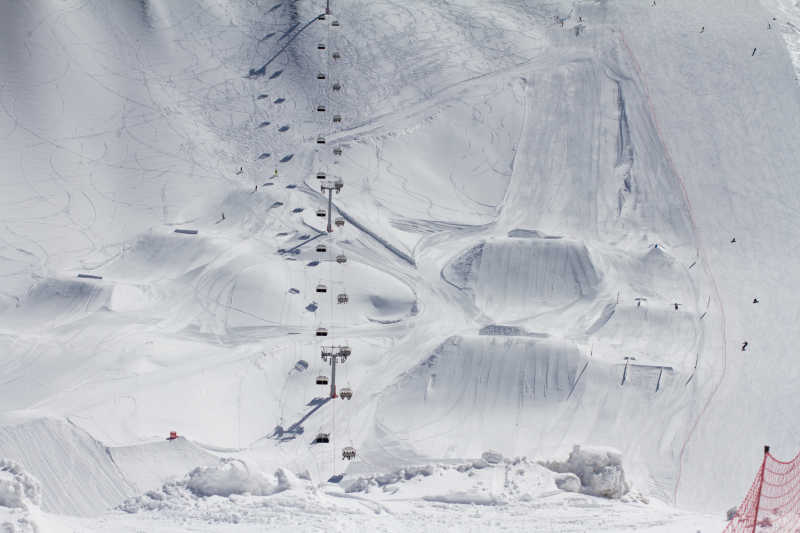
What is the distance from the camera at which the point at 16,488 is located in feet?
74.7

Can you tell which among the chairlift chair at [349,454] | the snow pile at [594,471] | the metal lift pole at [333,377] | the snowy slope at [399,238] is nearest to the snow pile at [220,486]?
the snowy slope at [399,238]

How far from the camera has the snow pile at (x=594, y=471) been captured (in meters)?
30.2

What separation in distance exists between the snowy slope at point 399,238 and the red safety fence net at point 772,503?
1.35m

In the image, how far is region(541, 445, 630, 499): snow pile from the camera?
30234mm

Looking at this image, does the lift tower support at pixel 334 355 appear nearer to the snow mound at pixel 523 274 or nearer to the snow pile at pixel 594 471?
the snow mound at pixel 523 274

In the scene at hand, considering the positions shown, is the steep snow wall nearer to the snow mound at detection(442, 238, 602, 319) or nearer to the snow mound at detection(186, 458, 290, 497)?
the snow mound at detection(186, 458, 290, 497)

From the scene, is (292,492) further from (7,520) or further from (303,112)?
(303,112)

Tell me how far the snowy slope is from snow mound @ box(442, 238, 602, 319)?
0.34ft

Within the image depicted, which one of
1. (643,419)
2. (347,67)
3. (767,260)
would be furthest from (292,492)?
(347,67)

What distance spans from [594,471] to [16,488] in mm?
14927

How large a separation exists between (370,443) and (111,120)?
2010 cm

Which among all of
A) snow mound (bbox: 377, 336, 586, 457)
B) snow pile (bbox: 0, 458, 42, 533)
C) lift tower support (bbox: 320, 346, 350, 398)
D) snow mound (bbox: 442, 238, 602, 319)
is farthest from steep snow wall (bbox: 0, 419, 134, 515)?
snow mound (bbox: 442, 238, 602, 319)

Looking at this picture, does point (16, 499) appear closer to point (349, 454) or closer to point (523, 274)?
point (349, 454)

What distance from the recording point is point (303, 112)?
4909 cm
